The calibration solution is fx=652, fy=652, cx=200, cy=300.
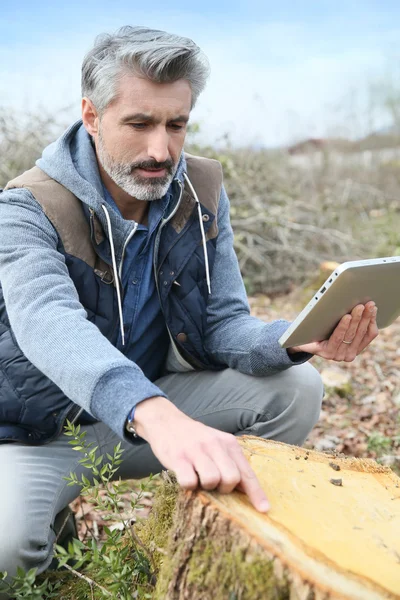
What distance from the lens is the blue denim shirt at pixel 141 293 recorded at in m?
2.56

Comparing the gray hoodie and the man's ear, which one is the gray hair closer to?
the man's ear

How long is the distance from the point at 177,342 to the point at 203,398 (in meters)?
0.29

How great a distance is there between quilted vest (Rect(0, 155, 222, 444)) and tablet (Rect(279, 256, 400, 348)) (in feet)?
1.60

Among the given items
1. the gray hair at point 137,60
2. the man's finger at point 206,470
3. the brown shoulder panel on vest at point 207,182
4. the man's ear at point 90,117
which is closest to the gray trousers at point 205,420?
the brown shoulder panel on vest at point 207,182

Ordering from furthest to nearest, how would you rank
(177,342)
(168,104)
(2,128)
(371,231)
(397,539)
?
(371,231)
(2,128)
(177,342)
(168,104)
(397,539)

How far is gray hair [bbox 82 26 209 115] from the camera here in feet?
7.82

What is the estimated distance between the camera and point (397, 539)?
169 centimetres

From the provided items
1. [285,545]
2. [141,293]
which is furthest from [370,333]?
[285,545]

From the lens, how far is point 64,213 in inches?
93.3

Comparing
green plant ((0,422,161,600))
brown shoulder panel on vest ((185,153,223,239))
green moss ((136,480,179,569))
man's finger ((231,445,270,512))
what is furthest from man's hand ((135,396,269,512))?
brown shoulder panel on vest ((185,153,223,239))

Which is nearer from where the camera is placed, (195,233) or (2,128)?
(195,233)

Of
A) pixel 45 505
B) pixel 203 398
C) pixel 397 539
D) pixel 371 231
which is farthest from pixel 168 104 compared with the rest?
pixel 371 231

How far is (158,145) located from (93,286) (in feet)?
1.93

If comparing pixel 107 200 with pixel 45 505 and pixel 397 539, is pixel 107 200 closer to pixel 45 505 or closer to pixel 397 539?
pixel 45 505
